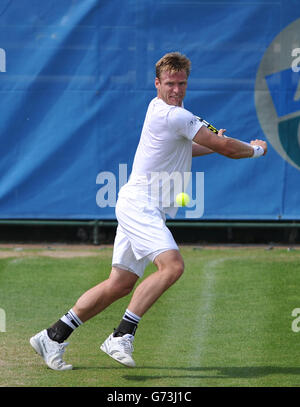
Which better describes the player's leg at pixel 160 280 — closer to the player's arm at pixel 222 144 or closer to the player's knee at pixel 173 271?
the player's knee at pixel 173 271

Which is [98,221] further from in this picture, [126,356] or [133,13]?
[126,356]

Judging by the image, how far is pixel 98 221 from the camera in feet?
30.1

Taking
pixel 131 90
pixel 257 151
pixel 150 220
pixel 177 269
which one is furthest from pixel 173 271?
pixel 131 90

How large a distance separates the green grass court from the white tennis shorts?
618mm

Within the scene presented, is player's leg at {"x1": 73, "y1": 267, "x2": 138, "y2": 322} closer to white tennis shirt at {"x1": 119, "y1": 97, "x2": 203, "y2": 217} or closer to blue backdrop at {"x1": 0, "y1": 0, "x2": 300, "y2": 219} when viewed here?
white tennis shirt at {"x1": 119, "y1": 97, "x2": 203, "y2": 217}

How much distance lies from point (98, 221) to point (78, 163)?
0.62 meters

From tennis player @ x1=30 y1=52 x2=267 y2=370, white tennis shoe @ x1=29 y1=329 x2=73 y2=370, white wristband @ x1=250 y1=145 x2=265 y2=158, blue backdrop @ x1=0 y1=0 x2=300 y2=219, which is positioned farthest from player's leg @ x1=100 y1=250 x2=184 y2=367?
blue backdrop @ x1=0 y1=0 x2=300 y2=219

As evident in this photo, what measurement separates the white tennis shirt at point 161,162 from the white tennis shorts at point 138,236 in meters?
0.07

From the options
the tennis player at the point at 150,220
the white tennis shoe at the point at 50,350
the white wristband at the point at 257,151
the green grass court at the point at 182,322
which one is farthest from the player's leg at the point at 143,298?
the white wristband at the point at 257,151

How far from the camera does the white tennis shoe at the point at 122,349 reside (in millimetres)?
5113

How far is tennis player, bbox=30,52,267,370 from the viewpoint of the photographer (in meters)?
5.12

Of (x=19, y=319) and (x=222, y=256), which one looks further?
(x=222, y=256)
